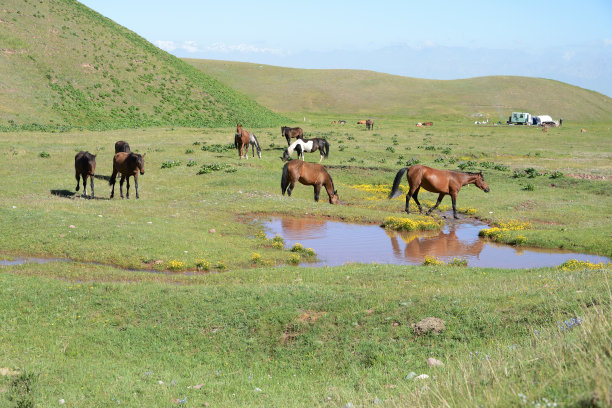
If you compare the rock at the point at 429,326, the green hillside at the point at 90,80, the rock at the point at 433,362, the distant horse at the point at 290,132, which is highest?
the green hillside at the point at 90,80

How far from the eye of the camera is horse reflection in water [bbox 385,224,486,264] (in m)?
18.9

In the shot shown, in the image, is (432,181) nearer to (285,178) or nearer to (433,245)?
(433,245)

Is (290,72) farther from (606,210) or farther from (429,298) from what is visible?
(429,298)

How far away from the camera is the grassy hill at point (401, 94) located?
418ft

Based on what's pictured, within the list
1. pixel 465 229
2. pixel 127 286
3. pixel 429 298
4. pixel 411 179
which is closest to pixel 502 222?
pixel 465 229

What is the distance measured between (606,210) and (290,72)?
5809 inches

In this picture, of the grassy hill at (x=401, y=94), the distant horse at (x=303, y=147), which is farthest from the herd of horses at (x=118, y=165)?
the grassy hill at (x=401, y=94)

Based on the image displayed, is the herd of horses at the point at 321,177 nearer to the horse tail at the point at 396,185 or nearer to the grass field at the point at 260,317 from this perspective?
the horse tail at the point at 396,185

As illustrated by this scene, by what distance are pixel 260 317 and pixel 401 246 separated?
10418 millimetres

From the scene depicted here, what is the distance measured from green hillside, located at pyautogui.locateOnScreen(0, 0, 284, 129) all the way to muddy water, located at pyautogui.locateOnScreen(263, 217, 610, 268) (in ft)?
138

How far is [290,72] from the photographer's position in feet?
545

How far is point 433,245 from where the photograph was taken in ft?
66.6

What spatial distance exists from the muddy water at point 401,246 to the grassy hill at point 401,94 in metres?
101

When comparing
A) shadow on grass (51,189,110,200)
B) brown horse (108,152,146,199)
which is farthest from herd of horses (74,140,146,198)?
shadow on grass (51,189,110,200)
